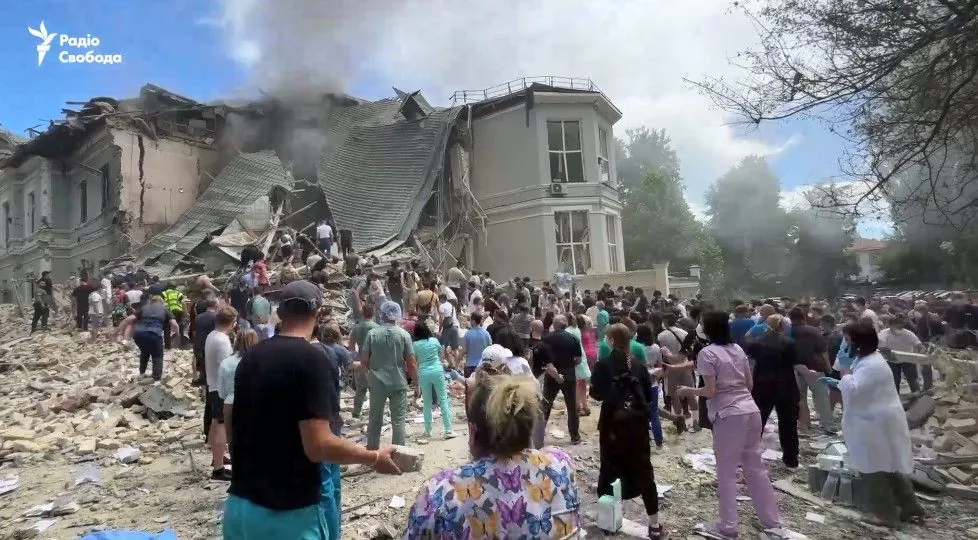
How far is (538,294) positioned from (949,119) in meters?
9.41

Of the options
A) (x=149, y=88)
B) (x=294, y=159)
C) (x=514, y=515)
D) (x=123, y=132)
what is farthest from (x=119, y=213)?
(x=514, y=515)

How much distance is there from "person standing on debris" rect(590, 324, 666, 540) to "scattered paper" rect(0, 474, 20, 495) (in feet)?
19.2

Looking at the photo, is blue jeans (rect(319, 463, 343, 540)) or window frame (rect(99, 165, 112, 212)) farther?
window frame (rect(99, 165, 112, 212))

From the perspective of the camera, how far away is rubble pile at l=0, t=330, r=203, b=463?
659 cm

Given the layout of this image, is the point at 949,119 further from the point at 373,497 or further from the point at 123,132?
the point at 123,132

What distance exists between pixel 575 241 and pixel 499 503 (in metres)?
18.3

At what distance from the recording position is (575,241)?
1970cm

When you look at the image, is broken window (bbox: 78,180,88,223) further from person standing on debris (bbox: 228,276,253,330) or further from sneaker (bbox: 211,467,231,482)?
sneaker (bbox: 211,467,231,482)

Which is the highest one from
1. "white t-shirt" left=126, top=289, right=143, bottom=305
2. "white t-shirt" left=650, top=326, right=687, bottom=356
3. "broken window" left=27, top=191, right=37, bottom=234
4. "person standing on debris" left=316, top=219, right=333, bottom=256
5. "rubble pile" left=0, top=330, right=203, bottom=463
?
"broken window" left=27, top=191, right=37, bottom=234

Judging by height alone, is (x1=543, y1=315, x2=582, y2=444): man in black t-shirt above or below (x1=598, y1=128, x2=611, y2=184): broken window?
below

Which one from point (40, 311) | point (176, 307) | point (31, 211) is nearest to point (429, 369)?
point (176, 307)

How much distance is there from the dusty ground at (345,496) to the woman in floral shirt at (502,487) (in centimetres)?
262

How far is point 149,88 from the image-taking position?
69.0 feet

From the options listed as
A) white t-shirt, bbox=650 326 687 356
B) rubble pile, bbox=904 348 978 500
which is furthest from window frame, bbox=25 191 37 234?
rubble pile, bbox=904 348 978 500
